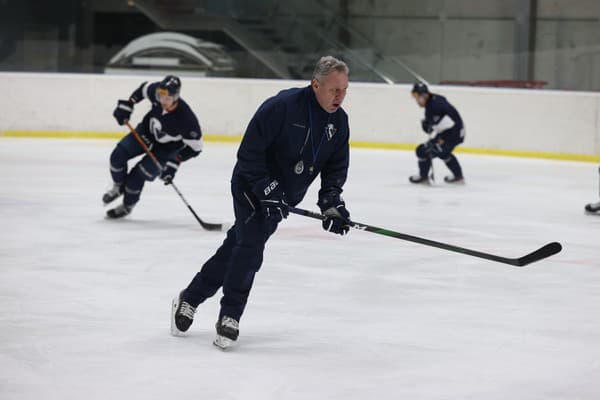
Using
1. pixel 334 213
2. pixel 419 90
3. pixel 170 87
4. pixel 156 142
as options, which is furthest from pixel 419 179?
pixel 334 213

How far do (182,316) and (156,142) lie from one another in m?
3.07

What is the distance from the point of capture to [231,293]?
3400mm

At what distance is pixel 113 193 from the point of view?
6.53m

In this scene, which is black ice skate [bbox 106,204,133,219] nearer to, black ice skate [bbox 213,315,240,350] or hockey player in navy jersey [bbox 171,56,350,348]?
hockey player in navy jersey [bbox 171,56,350,348]

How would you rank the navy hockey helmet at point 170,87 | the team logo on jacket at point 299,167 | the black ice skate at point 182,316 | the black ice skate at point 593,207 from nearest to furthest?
the team logo on jacket at point 299,167 < the black ice skate at point 182,316 < the navy hockey helmet at point 170,87 < the black ice skate at point 593,207

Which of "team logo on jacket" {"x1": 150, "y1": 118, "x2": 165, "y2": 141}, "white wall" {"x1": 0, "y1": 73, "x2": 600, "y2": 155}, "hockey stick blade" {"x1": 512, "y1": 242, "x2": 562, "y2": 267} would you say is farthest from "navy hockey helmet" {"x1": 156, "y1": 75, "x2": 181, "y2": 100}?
"white wall" {"x1": 0, "y1": 73, "x2": 600, "y2": 155}

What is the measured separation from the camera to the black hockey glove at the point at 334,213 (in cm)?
331

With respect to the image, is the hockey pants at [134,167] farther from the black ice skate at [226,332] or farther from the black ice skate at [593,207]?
the black ice skate at [226,332]

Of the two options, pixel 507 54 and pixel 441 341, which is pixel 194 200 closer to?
pixel 441 341

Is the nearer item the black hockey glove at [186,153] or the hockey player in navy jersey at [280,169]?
the hockey player in navy jersey at [280,169]

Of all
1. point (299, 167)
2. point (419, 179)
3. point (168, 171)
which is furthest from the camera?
point (419, 179)

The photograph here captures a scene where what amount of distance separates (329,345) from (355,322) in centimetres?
40

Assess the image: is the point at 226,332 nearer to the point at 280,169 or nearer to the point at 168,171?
the point at 280,169

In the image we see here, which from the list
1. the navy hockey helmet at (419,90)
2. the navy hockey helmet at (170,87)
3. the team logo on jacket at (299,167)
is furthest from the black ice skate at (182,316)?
the navy hockey helmet at (419,90)
